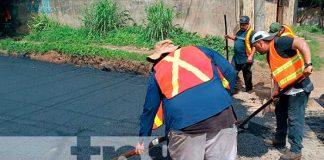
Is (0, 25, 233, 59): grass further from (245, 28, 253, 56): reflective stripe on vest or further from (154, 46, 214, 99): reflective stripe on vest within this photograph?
(154, 46, 214, 99): reflective stripe on vest

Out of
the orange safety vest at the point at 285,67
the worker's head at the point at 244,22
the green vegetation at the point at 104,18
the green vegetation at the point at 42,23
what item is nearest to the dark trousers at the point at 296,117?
the orange safety vest at the point at 285,67

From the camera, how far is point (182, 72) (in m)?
2.77

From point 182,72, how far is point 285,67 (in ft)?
6.52

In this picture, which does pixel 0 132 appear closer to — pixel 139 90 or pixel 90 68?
pixel 139 90

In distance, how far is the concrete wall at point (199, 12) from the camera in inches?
424

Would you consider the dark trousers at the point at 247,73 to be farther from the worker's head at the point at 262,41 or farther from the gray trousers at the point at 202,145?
the gray trousers at the point at 202,145

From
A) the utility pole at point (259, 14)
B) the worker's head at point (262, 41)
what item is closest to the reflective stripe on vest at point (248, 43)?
the utility pole at point (259, 14)

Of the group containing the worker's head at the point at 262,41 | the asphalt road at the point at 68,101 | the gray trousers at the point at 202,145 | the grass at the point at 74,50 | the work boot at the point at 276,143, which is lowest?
the work boot at the point at 276,143

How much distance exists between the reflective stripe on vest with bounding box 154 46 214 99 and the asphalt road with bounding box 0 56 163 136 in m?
2.46

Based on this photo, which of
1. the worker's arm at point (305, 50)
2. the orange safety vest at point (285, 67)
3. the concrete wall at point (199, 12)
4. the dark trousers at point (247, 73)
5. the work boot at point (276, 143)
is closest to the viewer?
the worker's arm at point (305, 50)

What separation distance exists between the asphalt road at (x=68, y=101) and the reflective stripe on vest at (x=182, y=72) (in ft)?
8.07

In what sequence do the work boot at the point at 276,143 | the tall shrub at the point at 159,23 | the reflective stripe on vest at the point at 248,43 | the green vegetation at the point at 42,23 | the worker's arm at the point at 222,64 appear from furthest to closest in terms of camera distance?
the green vegetation at the point at 42,23
the tall shrub at the point at 159,23
the reflective stripe on vest at the point at 248,43
the work boot at the point at 276,143
the worker's arm at the point at 222,64

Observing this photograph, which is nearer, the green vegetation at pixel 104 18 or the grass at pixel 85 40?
the grass at pixel 85 40

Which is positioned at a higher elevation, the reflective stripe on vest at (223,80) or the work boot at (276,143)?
the reflective stripe on vest at (223,80)
